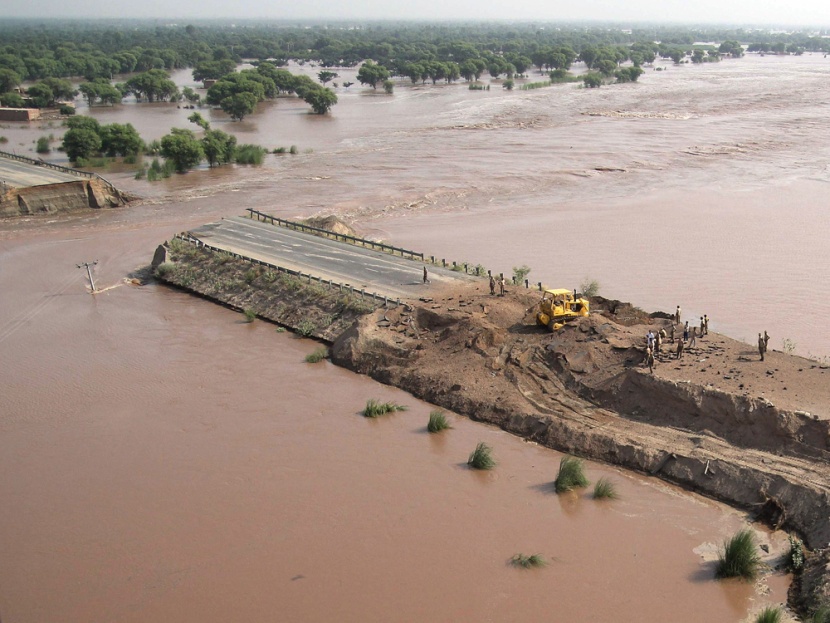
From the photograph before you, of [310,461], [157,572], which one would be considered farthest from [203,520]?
[310,461]

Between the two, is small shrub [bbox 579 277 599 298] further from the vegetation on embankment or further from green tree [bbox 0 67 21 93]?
green tree [bbox 0 67 21 93]

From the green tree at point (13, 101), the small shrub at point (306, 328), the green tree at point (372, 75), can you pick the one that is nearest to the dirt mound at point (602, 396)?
the small shrub at point (306, 328)

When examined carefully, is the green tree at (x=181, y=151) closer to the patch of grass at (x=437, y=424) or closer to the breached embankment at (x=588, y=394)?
the breached embankment at (x=588, y=394)

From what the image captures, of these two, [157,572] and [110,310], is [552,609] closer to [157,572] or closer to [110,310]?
[157,572]

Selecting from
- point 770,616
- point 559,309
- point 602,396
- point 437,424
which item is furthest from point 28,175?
point 770,616

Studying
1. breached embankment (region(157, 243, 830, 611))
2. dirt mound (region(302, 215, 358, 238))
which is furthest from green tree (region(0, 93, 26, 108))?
breached embankment (region(157, 243, 830, 611))

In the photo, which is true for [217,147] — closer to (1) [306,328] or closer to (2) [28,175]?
(2) [28,175]
